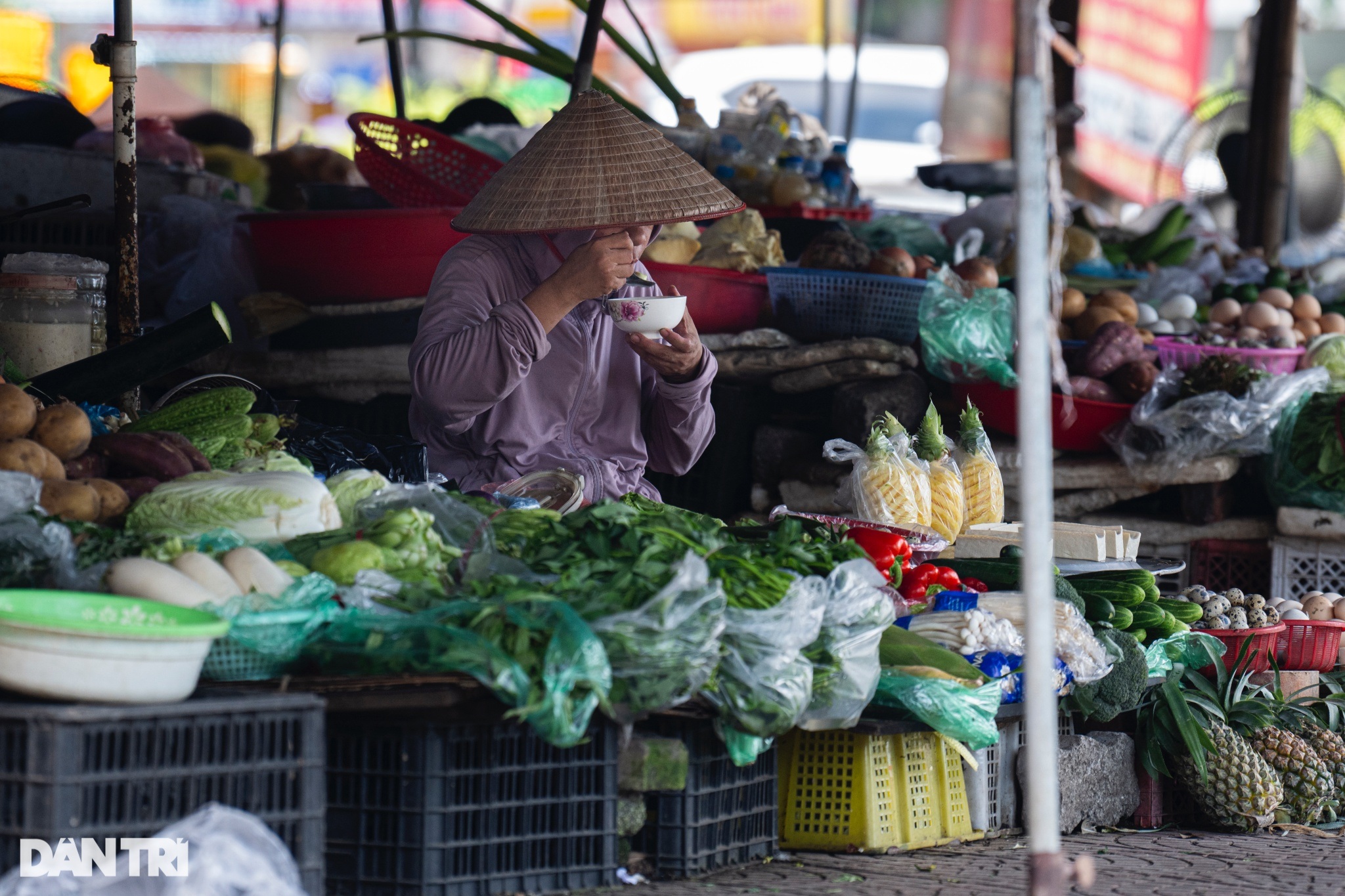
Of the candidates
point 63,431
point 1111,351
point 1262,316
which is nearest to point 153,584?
point 63,431

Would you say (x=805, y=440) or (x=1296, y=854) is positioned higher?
(x=805, y=440)

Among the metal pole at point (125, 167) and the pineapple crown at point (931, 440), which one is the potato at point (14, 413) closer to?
the metal pole at point (125, 167)

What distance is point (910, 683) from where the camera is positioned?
329cm

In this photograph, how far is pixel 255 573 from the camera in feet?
8.86

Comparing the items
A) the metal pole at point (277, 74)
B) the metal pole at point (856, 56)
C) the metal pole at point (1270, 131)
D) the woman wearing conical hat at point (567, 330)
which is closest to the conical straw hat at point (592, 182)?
the woman wearing conical hat at point (567, 330)

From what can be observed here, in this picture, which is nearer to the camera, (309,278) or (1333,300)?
(309,278)

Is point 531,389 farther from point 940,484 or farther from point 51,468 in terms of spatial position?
point 51,468

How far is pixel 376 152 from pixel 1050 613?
392 cm

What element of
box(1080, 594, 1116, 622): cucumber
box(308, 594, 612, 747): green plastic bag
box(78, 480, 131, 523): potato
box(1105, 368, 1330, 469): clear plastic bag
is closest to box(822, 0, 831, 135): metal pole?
box(1105, 368, 1330, 469): clear plastic bag

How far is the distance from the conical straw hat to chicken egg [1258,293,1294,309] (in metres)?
3.68

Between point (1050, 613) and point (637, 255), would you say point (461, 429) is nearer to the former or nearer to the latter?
point (637, 255)

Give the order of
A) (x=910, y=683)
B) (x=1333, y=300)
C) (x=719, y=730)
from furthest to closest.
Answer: (x=1333, y=300), (x=910, y=683), (x=719, y=730)

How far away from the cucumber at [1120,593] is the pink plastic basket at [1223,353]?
2.17 metres

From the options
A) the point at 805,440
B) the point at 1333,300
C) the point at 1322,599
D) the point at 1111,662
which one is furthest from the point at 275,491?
the point at 1333,300
